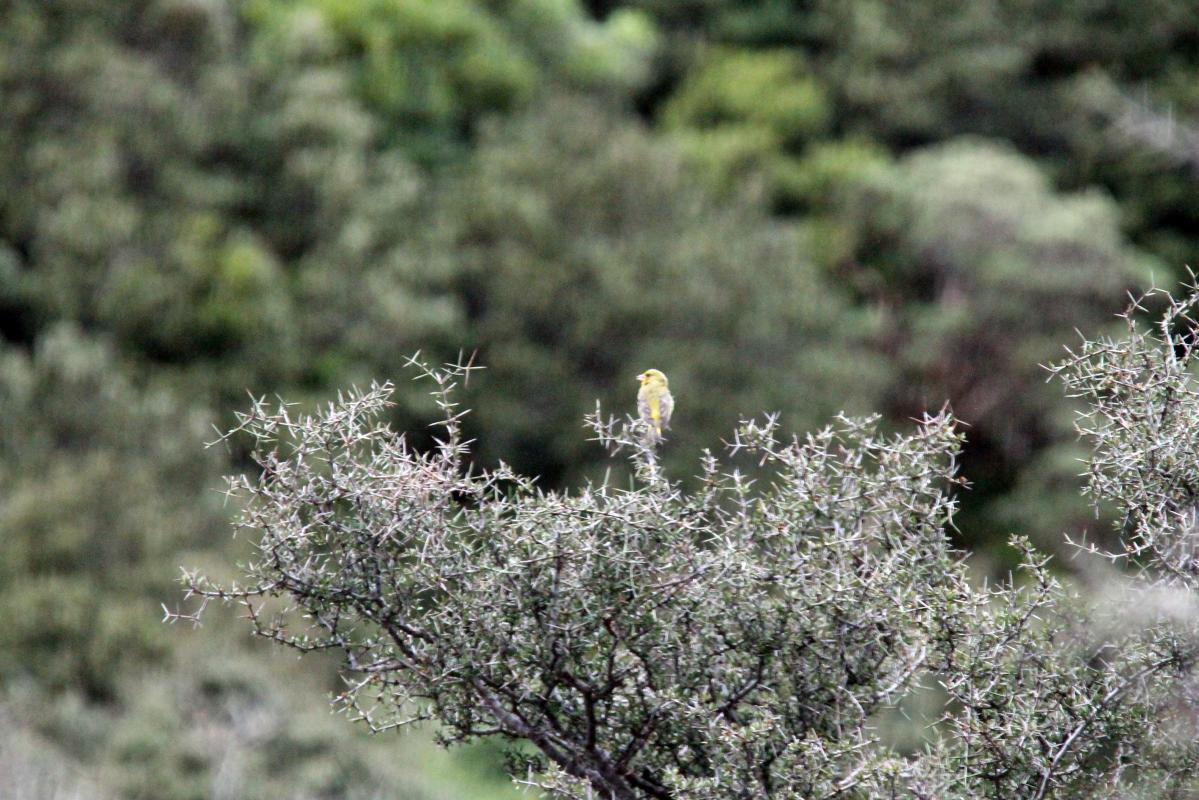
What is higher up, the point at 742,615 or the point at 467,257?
the point at 467,257

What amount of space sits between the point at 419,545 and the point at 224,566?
33.5ft

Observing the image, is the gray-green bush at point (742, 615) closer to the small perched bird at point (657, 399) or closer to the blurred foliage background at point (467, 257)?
the small perched bird at point (657, 399)

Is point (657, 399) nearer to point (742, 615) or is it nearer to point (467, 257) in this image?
point (742, 615)

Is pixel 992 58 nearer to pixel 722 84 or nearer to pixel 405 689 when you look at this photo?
pixel 722 84

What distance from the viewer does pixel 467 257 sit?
63.8ft

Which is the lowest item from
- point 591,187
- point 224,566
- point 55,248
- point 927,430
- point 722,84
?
point 927,430

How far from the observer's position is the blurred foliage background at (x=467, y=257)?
47.9ft

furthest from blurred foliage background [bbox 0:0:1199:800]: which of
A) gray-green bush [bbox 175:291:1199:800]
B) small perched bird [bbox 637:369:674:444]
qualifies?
gray-green bush [bbox 175:291:1199:800]

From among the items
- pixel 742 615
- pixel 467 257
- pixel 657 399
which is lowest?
pixel 742 615

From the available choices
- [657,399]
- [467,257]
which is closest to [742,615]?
[657,399]

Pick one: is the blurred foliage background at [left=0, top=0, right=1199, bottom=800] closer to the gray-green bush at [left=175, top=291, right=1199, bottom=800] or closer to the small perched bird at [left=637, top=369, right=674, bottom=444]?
the small perched bird at [left=637, top=369, right=674, bottom=444]

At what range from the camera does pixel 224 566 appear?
14820 millimetres

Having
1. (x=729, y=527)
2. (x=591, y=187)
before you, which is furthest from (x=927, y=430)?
(x=591, y=187)

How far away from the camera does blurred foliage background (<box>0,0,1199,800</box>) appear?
14609 mm
